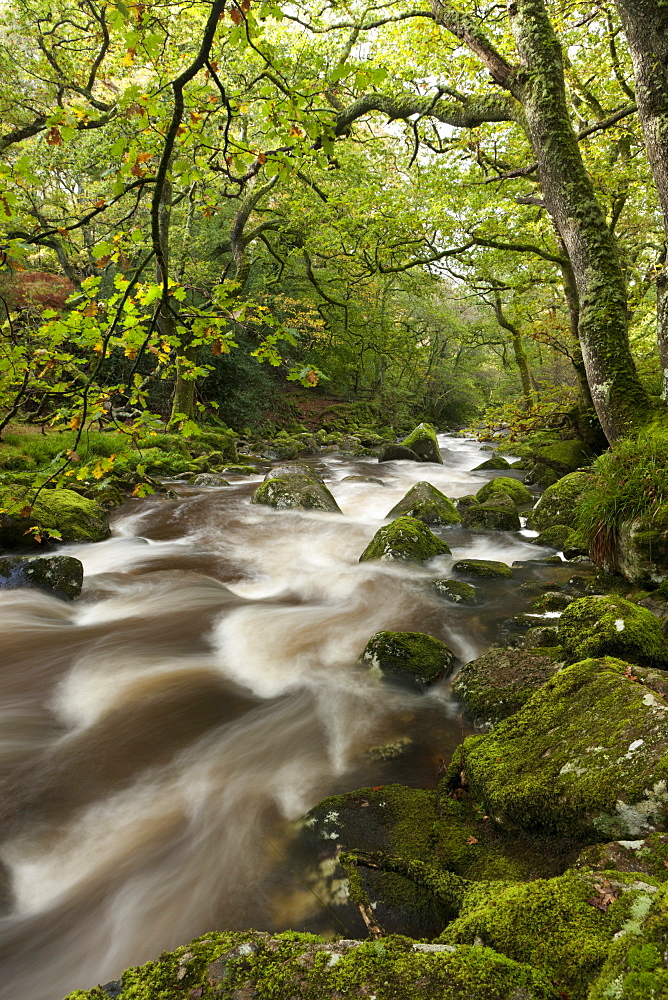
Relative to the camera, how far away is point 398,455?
1805cm

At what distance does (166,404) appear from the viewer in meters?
19.1

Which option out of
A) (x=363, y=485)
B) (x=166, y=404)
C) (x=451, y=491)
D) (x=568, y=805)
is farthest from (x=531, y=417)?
(x=166, y=404)

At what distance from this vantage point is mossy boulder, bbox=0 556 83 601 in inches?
237

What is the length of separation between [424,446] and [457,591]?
1256 centimetres

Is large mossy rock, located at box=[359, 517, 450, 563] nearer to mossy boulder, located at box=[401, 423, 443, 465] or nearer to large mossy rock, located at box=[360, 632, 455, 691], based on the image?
large mossy rock, located at box=[360, 632, 455, 691]

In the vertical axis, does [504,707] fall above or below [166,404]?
below

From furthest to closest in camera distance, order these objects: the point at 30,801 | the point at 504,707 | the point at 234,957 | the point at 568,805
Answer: the point at 504,707 → the point at 30,801 → the point at 568,805 → the point at 234,957

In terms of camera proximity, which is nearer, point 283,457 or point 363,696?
point 363,696

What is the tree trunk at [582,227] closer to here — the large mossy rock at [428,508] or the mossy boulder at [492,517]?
the mossy boulder at [492,517]

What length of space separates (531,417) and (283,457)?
10041 millimetres

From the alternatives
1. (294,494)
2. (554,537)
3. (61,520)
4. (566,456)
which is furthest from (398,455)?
(61,520)

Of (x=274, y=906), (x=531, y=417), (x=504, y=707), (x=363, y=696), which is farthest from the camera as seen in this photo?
(x=531, y=417)

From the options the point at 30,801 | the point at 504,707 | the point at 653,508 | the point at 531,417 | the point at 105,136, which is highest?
the point at 105,136

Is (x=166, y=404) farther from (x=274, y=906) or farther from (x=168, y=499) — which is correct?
(x=274, y=906)
